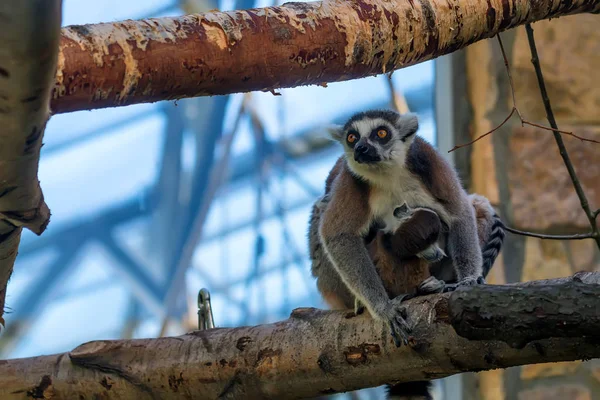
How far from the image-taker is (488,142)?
4746mm

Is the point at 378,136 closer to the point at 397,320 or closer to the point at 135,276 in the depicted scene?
the point at 397,320

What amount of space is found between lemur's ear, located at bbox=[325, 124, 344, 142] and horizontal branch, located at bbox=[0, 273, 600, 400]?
1411 millimetres

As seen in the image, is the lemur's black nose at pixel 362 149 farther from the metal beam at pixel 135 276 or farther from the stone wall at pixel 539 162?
the metal beam at pixel 135 276

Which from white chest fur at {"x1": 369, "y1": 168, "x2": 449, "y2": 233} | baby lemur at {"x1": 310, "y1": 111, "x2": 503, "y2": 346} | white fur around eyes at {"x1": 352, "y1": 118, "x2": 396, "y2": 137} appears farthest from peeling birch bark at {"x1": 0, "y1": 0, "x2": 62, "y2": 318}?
white fur around eyes at {"x1": 352, "y1": 118, "x2": 396, "y2": 137}

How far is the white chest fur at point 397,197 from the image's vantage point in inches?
131

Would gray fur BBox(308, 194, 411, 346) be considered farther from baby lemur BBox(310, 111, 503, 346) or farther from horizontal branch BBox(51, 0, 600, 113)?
horizontal branch BBox(51, 0, 600, 113)

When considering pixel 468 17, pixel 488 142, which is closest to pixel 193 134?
pixel 488 142

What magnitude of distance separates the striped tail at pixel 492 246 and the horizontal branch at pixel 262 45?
114 centimetres

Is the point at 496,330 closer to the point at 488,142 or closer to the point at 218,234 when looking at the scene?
the point at 488,142

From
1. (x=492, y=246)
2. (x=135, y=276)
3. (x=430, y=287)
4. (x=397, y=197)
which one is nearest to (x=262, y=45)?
(x=430, y=287)

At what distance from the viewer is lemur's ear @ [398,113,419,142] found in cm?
359

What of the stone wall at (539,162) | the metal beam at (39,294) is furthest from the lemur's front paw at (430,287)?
the metal beam at (39,294)

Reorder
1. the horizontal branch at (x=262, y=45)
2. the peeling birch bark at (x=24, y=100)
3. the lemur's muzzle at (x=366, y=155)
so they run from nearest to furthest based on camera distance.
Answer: the peeling birch bark at (x=24, y=100), the horizontal branch at (x=262, y=45), the lemur's muzzle at (x=366, y=155)

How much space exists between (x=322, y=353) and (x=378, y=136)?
1.44 m
